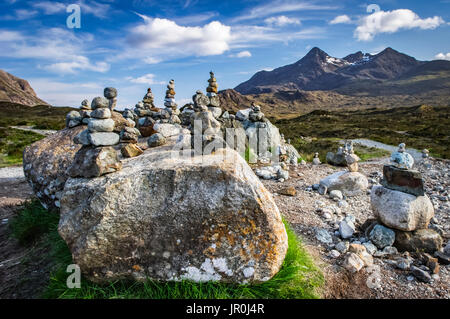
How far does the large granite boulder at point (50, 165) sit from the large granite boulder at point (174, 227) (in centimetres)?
260

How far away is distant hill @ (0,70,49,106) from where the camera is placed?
149125 millimetres

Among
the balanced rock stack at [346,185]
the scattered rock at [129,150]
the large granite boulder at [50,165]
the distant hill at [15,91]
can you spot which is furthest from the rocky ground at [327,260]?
the distant hill at [15,91]

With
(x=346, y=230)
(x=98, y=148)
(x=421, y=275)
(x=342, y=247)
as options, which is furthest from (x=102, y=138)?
(x=421, y=275)

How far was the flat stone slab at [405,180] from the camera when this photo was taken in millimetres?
5242

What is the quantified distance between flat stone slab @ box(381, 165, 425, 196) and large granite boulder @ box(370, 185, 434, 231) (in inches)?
3.8

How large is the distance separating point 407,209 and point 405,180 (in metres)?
0.61

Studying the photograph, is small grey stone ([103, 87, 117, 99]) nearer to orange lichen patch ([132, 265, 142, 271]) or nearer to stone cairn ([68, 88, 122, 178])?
stone cairn ([68, 88, 122, 178])

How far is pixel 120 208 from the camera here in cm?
361

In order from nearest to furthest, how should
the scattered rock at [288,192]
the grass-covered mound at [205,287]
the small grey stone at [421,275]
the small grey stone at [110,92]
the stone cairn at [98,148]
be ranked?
the grass-covered mound at [205,287], the stone cairn at [98,148], the small grey stone at [421,275], the small grey stone at [110,92], the scattered rock at [288,192]

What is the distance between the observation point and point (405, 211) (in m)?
5.14

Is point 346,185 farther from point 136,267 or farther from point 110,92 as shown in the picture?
point 110,92

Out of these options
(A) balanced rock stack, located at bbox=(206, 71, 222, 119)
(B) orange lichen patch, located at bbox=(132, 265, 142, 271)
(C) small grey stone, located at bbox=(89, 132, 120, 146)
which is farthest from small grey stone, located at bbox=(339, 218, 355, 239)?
(A) balanced rock stack, located at bbox=(206, 71, 222, 119)

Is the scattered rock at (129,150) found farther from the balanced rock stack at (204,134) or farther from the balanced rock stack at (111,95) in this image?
the balanced rock stack at (204,134)
